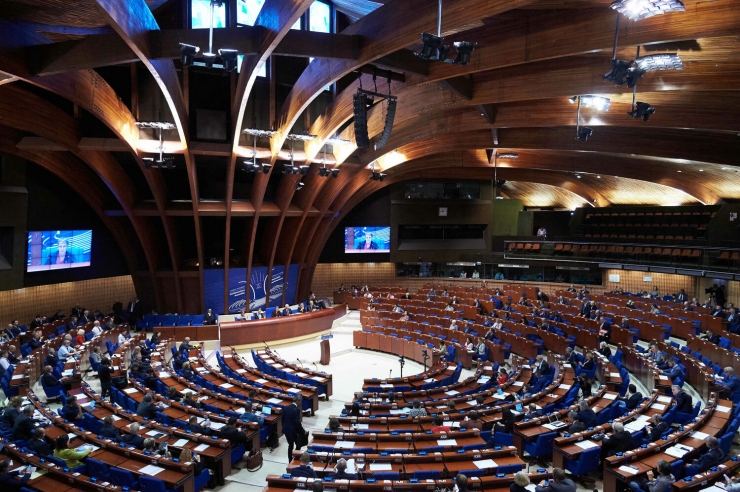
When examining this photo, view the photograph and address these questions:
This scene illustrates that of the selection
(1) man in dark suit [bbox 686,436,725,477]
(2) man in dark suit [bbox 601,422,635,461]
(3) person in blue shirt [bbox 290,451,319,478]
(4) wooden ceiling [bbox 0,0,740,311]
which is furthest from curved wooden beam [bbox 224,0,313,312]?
(1) man in dark suit [bbox 686,436,725,477]

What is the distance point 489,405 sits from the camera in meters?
11.9

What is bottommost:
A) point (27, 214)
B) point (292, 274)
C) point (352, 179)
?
point (292, 274)

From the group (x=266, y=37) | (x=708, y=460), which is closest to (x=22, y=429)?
(x=266, y=37)

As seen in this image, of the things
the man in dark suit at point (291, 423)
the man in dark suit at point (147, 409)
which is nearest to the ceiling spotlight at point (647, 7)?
the man in dark suit at point (291, 423)

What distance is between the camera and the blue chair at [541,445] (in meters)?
9.75

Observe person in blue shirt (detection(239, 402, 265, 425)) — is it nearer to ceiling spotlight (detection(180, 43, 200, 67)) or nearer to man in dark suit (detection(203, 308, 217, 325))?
ceiling spotlight (detection(180, 43, 200, 67))

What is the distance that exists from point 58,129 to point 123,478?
13533 millimetres

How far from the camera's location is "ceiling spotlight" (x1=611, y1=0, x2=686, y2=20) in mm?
7012

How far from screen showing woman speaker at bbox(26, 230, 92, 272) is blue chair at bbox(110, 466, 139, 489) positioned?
51.2 feet

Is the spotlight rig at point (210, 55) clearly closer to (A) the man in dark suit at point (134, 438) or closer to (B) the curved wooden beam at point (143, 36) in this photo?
(B) the curved wooden beam at point (143, 36)

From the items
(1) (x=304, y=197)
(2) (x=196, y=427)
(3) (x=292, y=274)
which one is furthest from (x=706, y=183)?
(2) (x=196, y=427)

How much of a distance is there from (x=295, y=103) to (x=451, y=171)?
62.8 feet

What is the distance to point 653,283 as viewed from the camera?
27688 mm

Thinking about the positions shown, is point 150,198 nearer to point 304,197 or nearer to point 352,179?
point 304,197
